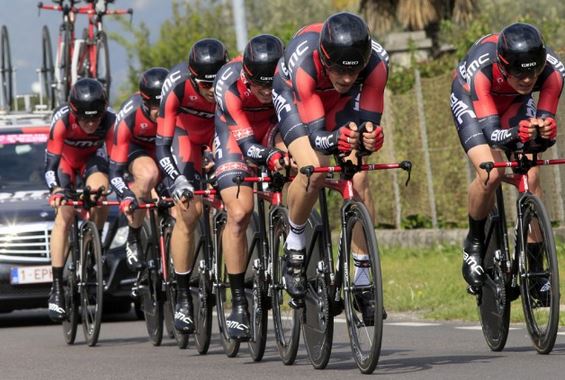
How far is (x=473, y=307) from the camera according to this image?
1510 centimetres

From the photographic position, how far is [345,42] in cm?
955

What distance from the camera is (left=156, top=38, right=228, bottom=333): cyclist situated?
12.1 metres

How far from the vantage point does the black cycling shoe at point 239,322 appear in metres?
11.1

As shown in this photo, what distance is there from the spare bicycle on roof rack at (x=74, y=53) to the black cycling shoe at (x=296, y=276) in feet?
52.2

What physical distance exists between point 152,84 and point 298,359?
3519mm

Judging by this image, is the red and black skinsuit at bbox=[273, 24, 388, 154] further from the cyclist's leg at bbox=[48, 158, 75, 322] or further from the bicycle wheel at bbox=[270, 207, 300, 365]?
the cyclist's leg at bbox=[48, 158, 75, 322]

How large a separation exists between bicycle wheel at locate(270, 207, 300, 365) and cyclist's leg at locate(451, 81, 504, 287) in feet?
3.92

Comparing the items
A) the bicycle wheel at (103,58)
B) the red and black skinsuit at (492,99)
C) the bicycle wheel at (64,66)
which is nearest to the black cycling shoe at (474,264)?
the red and black skinsuit at (492,99)

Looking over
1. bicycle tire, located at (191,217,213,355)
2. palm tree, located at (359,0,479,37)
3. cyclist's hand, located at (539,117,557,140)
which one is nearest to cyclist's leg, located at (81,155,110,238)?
bicycle tire, located at (191,217,213,355)

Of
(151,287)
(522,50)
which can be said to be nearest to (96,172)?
(151,287)

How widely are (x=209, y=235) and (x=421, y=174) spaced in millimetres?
10414

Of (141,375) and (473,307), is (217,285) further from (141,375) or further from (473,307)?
(473,307)

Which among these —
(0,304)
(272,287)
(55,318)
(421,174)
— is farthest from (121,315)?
(272,287)

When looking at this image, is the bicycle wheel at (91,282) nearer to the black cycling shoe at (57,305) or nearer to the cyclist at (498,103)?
the black cycling shoe at (57,305)
